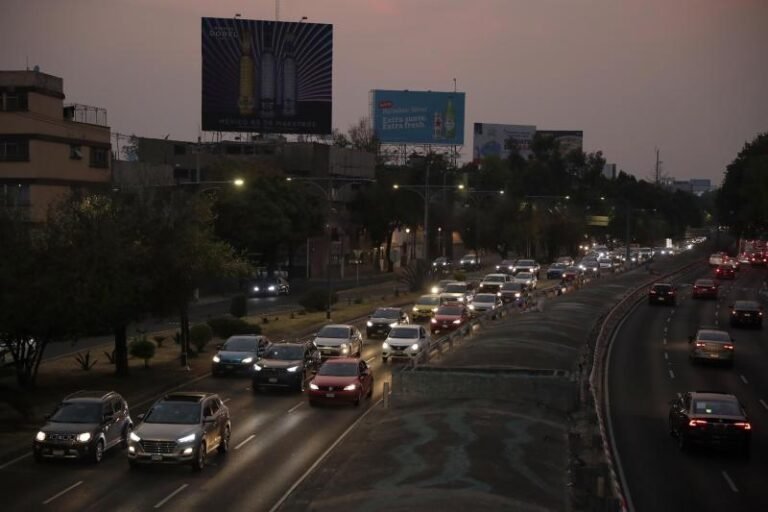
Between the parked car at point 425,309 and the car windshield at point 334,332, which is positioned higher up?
the car windshield at point 334,332

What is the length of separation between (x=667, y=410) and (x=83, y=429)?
18026 mm

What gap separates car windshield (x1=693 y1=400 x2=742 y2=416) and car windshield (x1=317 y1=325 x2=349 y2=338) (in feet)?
62.0

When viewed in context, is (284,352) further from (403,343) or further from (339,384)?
(403,343)

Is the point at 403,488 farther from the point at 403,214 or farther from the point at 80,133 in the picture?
the point at 403,214

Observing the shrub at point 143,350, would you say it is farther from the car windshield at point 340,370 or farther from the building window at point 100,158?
the building window at point 100,158

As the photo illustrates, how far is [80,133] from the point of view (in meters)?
62.1

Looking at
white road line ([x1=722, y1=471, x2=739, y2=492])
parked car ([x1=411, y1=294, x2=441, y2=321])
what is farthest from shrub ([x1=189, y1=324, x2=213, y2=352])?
white road line ([x1=722, y1=471, x2=739, y2=492])

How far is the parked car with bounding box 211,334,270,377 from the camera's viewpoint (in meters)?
36.6

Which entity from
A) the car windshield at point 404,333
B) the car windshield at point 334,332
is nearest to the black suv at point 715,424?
the car windshield at point 404,333

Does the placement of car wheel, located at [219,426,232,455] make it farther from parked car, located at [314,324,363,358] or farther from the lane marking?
parked car, located at [314,324,363,358]

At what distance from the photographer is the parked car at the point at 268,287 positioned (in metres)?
81.1

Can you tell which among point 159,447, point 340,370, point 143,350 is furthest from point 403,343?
point 159,447

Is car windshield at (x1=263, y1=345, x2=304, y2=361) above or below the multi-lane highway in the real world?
above

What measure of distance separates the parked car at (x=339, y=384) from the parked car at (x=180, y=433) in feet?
23.4
